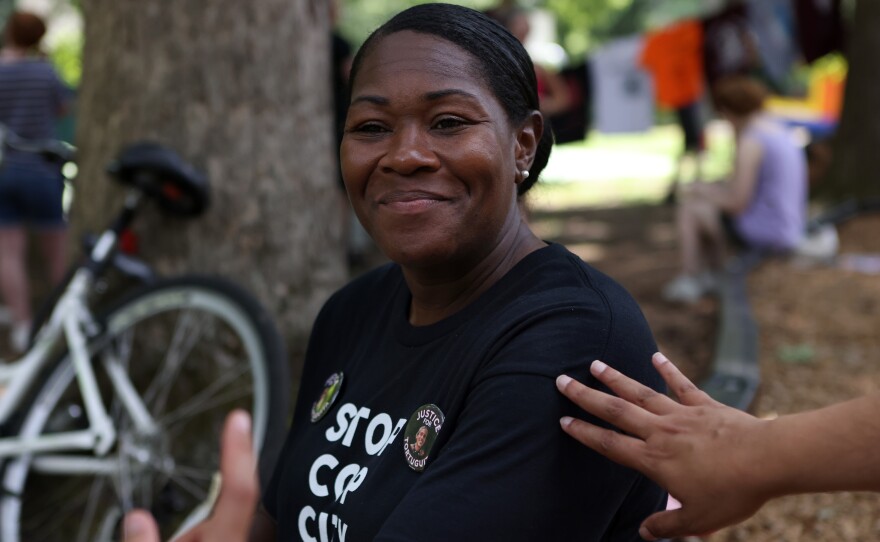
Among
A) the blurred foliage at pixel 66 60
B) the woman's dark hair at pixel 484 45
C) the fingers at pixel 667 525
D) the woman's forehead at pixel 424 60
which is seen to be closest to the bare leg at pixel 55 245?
the woman's dark hair at pixel 484 45

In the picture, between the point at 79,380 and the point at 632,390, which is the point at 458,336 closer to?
the point at 632,390

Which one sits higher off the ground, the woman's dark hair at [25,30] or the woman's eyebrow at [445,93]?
the woman's eyebrow at [445,93]

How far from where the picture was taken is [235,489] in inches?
45.7

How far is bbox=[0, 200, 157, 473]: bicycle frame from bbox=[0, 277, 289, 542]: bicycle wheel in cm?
4

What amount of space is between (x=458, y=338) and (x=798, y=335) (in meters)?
4.50

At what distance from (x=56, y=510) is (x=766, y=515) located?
2453 mm

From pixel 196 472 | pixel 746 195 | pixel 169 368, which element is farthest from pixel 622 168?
pixel 196 472

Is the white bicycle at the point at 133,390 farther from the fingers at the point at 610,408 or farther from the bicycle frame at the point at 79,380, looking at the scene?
the fingers at the point at 610,408

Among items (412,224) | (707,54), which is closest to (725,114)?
(707,54)

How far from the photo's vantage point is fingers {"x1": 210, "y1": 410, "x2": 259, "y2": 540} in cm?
116

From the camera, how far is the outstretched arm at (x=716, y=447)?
4.25ft

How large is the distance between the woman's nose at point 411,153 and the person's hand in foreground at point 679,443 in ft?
1.53

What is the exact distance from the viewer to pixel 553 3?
34531mm

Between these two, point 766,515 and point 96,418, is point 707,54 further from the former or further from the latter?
point 96,418
